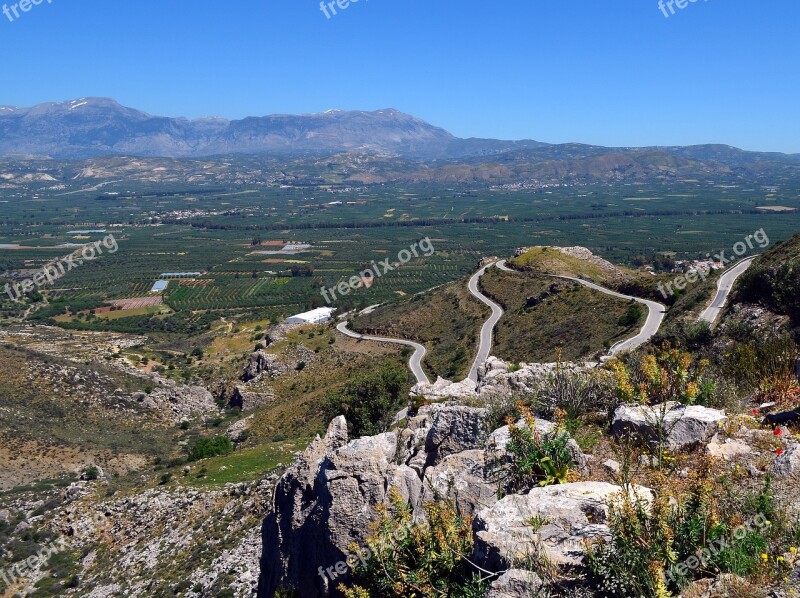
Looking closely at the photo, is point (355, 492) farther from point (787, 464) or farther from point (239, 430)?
point (239, 430)

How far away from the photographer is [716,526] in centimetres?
573

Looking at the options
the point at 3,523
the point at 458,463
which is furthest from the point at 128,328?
the point at 458,463

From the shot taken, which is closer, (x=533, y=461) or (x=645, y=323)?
(x=533, y=461)

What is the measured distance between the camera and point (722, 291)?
36.3 metres

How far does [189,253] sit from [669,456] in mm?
165252

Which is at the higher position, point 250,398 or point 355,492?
point 355,492

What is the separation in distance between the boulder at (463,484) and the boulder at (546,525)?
1198mm

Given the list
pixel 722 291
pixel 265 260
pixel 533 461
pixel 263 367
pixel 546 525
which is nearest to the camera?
pixel 546 525

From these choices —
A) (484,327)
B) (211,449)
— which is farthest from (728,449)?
(484,327)

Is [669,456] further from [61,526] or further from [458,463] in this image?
[61,526]

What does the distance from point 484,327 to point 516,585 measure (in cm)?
4510

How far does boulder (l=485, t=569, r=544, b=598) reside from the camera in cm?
547

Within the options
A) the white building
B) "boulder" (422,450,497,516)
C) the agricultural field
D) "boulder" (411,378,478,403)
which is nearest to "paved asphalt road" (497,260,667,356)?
"boulder" (411,378,478,403)

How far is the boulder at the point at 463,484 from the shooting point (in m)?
8.16
